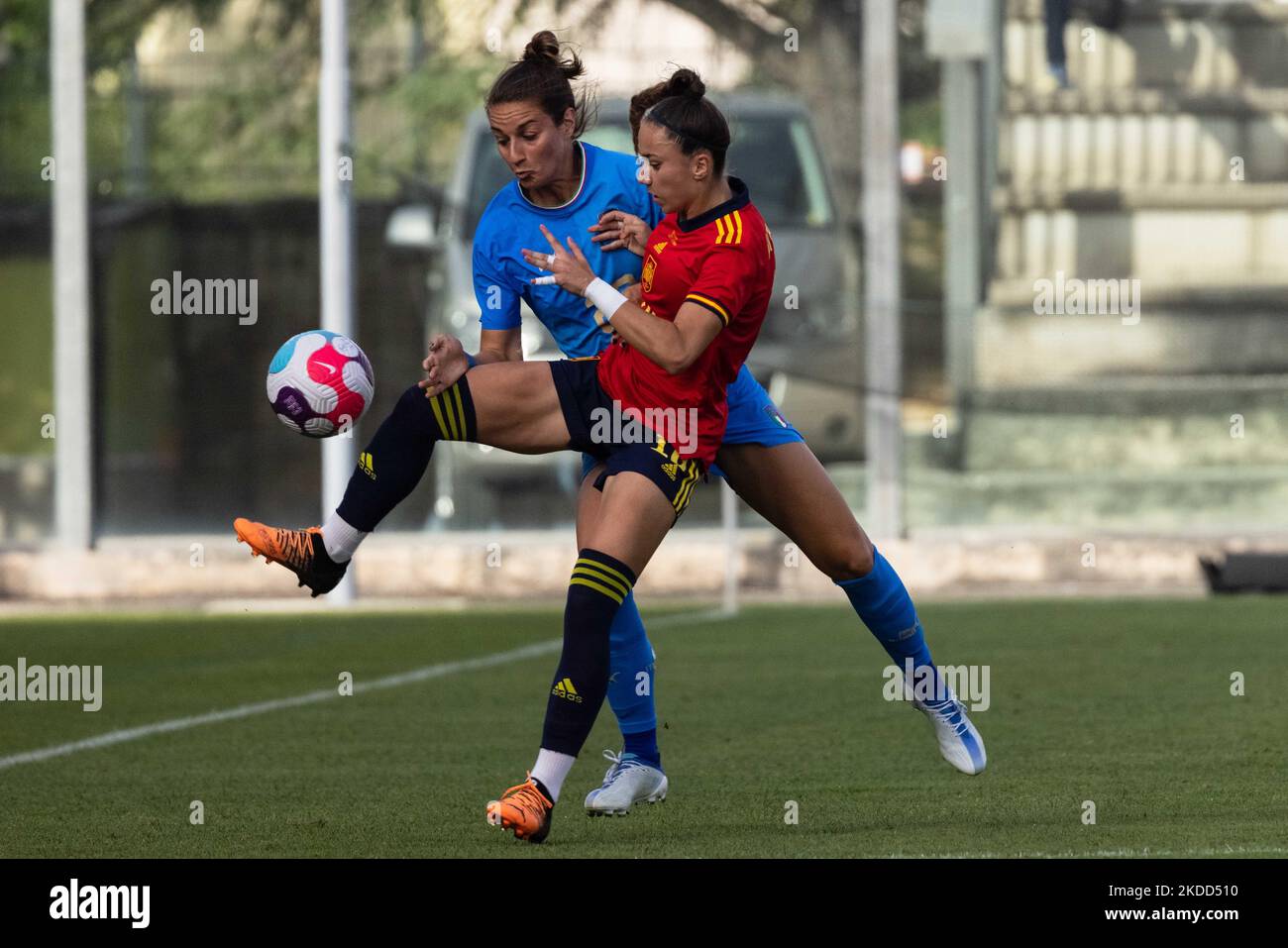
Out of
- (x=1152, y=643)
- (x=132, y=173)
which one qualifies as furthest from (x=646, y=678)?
(x=132, y=173)

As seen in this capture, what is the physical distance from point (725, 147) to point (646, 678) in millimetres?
1583

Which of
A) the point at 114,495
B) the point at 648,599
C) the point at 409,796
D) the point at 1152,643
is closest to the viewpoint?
the point at 409,796

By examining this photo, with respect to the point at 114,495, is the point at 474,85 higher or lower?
higher

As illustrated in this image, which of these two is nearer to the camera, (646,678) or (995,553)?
(646,678)

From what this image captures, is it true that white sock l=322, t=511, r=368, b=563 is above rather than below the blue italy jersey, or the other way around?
below

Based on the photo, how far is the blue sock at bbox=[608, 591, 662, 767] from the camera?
7102 mm

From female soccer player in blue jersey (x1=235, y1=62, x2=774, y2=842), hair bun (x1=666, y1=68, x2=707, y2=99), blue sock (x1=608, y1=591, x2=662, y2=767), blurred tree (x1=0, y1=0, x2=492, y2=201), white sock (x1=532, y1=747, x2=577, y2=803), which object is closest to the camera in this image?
white sock (x1=532, y1=747, x2=577, y2=803)

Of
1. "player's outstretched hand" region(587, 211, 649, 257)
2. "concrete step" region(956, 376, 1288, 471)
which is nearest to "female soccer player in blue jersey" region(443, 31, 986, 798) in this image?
"player's outstretched hand" region(587, 211, 649, 257)

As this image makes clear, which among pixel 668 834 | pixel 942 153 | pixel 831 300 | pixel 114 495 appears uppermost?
pixel 942 153

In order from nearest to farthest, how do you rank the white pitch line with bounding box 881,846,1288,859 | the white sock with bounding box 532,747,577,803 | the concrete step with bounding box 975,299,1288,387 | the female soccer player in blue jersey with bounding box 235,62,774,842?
the white pitch line with bounding box 881,846,1288,859 → the white sock with bounding box 532,747,577,803 → the female soccer player in blue jersey with bounding box 235,62,774,842 → the concrete step with bounding box 975,299,1288,387

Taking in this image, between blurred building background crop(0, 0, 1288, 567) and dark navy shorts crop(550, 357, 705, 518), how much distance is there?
8779mm

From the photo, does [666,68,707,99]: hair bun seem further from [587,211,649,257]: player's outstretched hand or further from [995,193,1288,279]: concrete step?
[995,193,1288,279]: concrete step

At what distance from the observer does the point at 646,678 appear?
281 inches

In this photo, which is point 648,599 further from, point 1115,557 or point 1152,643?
point 1152,643
